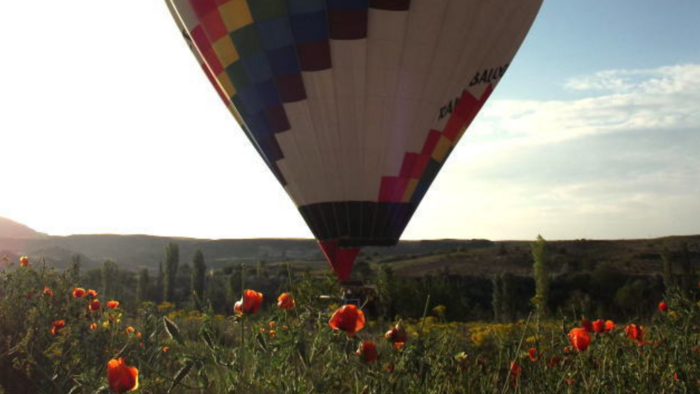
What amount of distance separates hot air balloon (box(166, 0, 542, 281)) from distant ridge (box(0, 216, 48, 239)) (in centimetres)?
11702

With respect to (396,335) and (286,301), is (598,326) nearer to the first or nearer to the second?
(396,335)

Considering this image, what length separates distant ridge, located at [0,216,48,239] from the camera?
378 feet

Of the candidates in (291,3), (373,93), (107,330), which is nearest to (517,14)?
(373,93)

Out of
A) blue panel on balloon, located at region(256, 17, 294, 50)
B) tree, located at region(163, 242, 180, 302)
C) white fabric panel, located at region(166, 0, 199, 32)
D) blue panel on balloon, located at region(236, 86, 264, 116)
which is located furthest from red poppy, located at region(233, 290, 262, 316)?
tree, located at region(163, 242, 180, 302)

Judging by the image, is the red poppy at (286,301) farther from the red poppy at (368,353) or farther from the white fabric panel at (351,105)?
the white fabric panel at (351,105)

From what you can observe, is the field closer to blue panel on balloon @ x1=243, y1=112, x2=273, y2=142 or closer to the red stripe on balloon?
blue panel on balloon @ x1=243, y1=112, x2=273, y2=142

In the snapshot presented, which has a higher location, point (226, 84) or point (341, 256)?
point (226, 84)

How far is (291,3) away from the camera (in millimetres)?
10234

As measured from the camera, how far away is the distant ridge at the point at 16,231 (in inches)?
4540

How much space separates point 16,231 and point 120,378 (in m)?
136

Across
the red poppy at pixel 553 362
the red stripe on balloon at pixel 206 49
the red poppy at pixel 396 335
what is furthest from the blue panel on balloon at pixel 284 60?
the red poppy at pixel 396 335

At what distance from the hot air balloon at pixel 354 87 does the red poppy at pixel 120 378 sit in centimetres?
905

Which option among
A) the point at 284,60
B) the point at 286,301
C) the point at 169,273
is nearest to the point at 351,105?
the point at 284,60

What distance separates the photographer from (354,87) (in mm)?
10758
